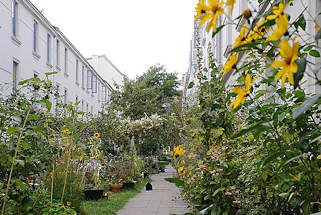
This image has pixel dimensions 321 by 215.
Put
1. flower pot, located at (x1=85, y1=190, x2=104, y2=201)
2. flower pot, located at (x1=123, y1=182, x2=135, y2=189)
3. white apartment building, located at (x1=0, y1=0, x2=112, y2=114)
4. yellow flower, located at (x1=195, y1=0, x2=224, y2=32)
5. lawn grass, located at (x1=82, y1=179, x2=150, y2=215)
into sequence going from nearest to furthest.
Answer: yellow flower, located at (x1=195, y1=0, x2=224, y2=32) → lawn grass, located at (x1=82, y1=179, x2=150, y2=215) → flower pot, located at (x1=85, y1=190, x2=104, y2=201) → flower pot, located at (x1=123, y1=182, x2=135, y2=189) → white apartment building, located at (x1=0, y1=0, x2=112, y2=114)

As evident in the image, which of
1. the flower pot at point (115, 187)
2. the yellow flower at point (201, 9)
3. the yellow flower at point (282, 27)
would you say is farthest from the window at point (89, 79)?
the yellow flower at point (282, 27)

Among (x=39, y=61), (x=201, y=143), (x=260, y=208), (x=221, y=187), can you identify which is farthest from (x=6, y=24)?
(x=260, y=208)

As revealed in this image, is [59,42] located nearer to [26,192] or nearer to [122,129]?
[122,129]

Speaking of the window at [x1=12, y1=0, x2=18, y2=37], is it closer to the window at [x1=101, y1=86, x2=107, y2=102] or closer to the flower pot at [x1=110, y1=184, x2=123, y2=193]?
the flower pot at [x1=110, y1=184, x2=123, y2=193]

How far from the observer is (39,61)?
16.1 metres

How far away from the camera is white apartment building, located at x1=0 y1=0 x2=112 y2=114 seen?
12680mm

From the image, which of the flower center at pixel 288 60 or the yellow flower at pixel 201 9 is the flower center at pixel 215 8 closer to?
the yellow flower at pixel 201 9

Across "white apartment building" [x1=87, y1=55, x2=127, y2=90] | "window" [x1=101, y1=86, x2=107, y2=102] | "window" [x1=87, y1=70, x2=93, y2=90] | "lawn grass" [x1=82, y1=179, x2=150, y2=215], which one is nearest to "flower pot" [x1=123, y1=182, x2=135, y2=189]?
"lawn grass" [x1=82, y1=179, x2=150, y2=215]

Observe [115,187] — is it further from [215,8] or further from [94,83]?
[94,83]

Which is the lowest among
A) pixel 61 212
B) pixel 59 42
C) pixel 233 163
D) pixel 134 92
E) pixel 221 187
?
pixel 61 212

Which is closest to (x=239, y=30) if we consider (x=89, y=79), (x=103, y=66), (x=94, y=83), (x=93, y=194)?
(x=93, y=194)

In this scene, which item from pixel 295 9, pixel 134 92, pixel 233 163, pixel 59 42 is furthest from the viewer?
pixel 134 92

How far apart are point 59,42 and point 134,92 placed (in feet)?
23.3

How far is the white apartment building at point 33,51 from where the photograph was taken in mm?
12680
